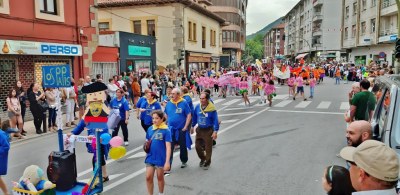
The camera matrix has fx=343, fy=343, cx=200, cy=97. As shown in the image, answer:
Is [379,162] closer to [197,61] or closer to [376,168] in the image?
[376,168]

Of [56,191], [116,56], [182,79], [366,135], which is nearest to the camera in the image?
[366,135]

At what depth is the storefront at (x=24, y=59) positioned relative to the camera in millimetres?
13688

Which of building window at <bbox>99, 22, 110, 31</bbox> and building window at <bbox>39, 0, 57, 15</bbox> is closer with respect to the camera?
building window at <bbox>39, 0, 57, 15</bbox>

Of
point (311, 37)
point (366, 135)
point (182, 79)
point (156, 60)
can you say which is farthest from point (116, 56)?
point (311, 37)

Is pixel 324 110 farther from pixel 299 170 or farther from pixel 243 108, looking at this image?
pixel 299 170

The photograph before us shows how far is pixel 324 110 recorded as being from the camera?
16.2 m

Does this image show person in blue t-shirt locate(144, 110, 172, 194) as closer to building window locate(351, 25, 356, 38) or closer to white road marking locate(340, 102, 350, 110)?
white road marking locate(340, 102, 350, 110)

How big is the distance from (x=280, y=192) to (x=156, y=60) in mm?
26845

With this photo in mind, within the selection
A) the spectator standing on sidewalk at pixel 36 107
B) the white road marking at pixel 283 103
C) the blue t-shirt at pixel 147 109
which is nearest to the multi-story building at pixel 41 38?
the spectator standing on sidewalk at pixel 36 107

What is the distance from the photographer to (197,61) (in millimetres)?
36875

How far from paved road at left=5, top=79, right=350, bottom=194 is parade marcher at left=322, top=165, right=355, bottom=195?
3621 millimetres

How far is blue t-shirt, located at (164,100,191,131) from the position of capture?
24.7 ft

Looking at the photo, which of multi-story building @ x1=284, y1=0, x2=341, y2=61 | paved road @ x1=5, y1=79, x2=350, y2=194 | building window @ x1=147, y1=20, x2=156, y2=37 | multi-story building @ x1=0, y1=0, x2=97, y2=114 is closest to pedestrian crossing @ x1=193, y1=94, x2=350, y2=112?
paved road @ x1=5, y1=79, x2=350, y2=194

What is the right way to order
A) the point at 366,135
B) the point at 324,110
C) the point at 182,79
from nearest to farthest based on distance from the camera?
the point at 366,135, the point at 324,110, the point at 182,79
